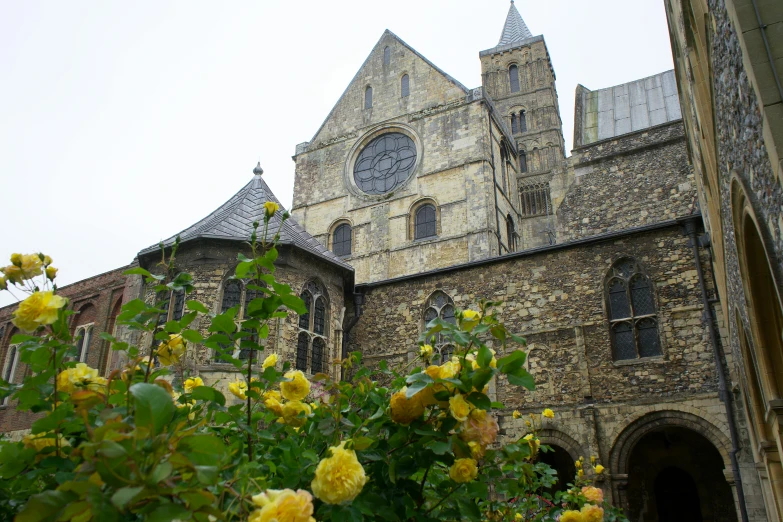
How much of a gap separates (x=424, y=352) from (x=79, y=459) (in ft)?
5.54

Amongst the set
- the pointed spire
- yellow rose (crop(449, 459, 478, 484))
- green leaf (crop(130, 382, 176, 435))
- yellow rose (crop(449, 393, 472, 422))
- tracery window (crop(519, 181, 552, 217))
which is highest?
the pointed spire

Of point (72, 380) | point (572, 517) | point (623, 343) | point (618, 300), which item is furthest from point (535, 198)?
point (72, 380)

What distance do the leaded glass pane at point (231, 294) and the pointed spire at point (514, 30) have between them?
41511 millimetres

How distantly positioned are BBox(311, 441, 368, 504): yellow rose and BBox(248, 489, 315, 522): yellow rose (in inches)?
13.0

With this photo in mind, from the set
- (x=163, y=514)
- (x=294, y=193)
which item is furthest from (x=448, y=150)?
(x=163, y=514)

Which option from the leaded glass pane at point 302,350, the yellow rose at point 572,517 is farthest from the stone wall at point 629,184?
the yellow rose at point 572,517

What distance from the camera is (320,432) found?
9.66 feet

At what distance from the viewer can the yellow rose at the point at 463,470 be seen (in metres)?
2.53

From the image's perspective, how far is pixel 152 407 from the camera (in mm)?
1596

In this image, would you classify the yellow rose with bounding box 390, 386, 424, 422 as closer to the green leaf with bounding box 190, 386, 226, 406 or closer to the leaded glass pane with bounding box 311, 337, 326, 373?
the green leaf with bounding box 190, 386, 226, 406

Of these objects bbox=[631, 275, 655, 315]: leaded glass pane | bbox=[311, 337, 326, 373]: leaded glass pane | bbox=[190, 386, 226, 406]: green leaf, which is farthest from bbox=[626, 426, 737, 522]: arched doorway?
Answer: bbox=[190, 386, 226, 406]: green leaf

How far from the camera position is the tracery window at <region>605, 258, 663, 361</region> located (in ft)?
40.9

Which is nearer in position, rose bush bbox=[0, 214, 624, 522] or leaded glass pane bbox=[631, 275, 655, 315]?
rose bush bbox=[0, 214, 624, 522]

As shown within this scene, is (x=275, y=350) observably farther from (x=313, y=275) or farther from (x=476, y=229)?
(x=476, y=229)
